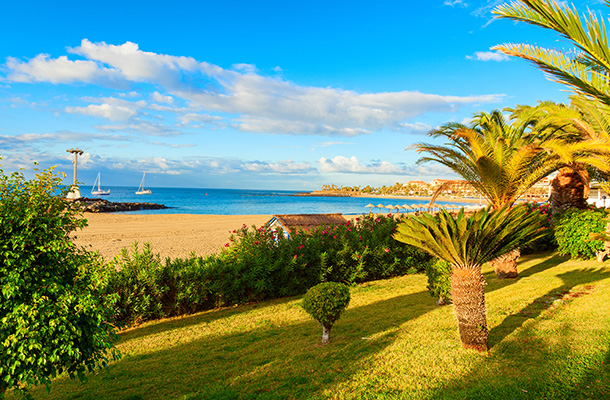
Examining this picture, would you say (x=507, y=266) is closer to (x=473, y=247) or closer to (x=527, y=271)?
(x=527, y=271)

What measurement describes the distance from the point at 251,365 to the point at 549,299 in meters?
6.05

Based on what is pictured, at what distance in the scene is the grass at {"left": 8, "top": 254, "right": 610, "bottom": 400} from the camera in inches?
164

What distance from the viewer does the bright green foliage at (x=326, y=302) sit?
223 inches

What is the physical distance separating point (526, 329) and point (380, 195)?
638 feet

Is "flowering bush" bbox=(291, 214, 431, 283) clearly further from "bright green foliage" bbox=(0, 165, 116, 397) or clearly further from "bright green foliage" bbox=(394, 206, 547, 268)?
"bright green foliage" bbox=(0, 165, 116, 397)

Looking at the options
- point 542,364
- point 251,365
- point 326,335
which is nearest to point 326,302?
point 326,335

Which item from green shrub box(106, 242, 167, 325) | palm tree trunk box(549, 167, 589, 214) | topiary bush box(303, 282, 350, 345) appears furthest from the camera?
palm tree trunk box(549, 167, 589, 214)

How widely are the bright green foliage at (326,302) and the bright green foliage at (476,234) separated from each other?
153 cm

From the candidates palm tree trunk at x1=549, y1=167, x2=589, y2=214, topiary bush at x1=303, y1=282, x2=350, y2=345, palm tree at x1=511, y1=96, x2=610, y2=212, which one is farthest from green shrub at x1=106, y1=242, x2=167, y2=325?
palm tree trunk at x1=549, y1=167, x2=589, y2=214

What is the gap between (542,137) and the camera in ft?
38.7

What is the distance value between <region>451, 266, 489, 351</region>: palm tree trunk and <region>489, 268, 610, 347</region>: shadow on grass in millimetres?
456

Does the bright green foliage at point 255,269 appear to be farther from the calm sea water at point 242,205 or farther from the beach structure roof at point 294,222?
the calm sea water at point 242,205

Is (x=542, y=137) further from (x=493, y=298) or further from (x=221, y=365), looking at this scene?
(x=221, y=365)

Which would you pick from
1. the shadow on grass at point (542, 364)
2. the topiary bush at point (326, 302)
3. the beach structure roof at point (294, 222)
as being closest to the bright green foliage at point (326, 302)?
the topiary bush at point (326, 302)
